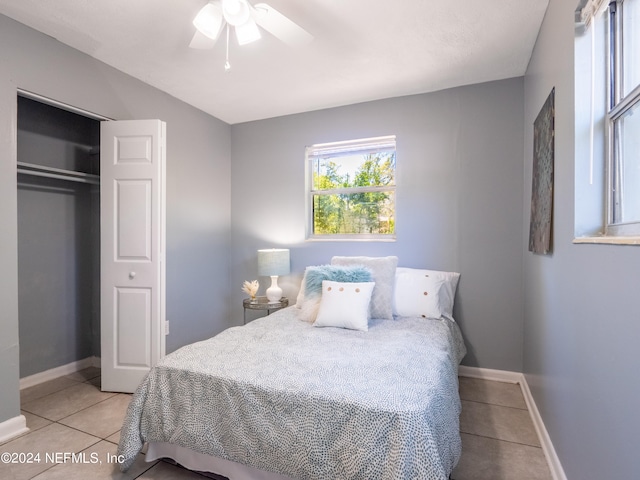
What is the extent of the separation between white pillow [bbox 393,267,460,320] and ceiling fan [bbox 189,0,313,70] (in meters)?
1.94

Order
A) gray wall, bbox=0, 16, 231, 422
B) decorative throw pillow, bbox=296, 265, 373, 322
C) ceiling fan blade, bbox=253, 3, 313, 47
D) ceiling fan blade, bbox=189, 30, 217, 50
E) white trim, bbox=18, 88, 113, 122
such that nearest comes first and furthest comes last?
ceiling fan blade, bbox=253, 3, 313, 47 → ceiling fan blade, bbox=189, 30, 217, 50 → gray wall, bbox=0, 16, 231, 422 → white trim, bbox=18, 88, 113, 122 → decorative throw pillow, bbox=296, 265, 373, 322

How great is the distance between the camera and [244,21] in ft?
5.66

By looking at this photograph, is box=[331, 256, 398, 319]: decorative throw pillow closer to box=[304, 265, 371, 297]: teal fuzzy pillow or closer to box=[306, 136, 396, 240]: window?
box=[304, 265, 371, 297]: teal fuzzy pillow

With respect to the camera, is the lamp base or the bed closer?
the bed

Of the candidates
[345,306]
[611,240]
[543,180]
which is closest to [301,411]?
[345,306]

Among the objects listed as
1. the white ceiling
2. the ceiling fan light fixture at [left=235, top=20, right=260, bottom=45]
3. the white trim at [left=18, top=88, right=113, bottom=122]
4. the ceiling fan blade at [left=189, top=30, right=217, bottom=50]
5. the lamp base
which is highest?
the white ceiling

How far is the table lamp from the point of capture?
324 centimetres

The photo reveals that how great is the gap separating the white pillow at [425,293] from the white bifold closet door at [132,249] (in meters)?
1.94

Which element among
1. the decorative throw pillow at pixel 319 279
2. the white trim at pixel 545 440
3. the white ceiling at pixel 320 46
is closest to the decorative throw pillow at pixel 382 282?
the decorative throw pillow at pixel 319 279

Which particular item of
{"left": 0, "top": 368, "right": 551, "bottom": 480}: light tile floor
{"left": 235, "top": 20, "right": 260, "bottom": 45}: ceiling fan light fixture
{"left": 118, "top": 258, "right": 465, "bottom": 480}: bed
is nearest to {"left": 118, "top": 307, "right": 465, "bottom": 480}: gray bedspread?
{"left": 118, "top": 258, "right": 465, "bottom": 480}: bed

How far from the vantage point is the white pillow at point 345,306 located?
7.64 ft

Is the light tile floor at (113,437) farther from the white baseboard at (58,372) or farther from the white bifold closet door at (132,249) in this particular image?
the white bifold closet door at (132,249)

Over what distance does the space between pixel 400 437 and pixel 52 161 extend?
3.48 m

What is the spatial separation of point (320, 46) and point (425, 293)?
2.03 m
